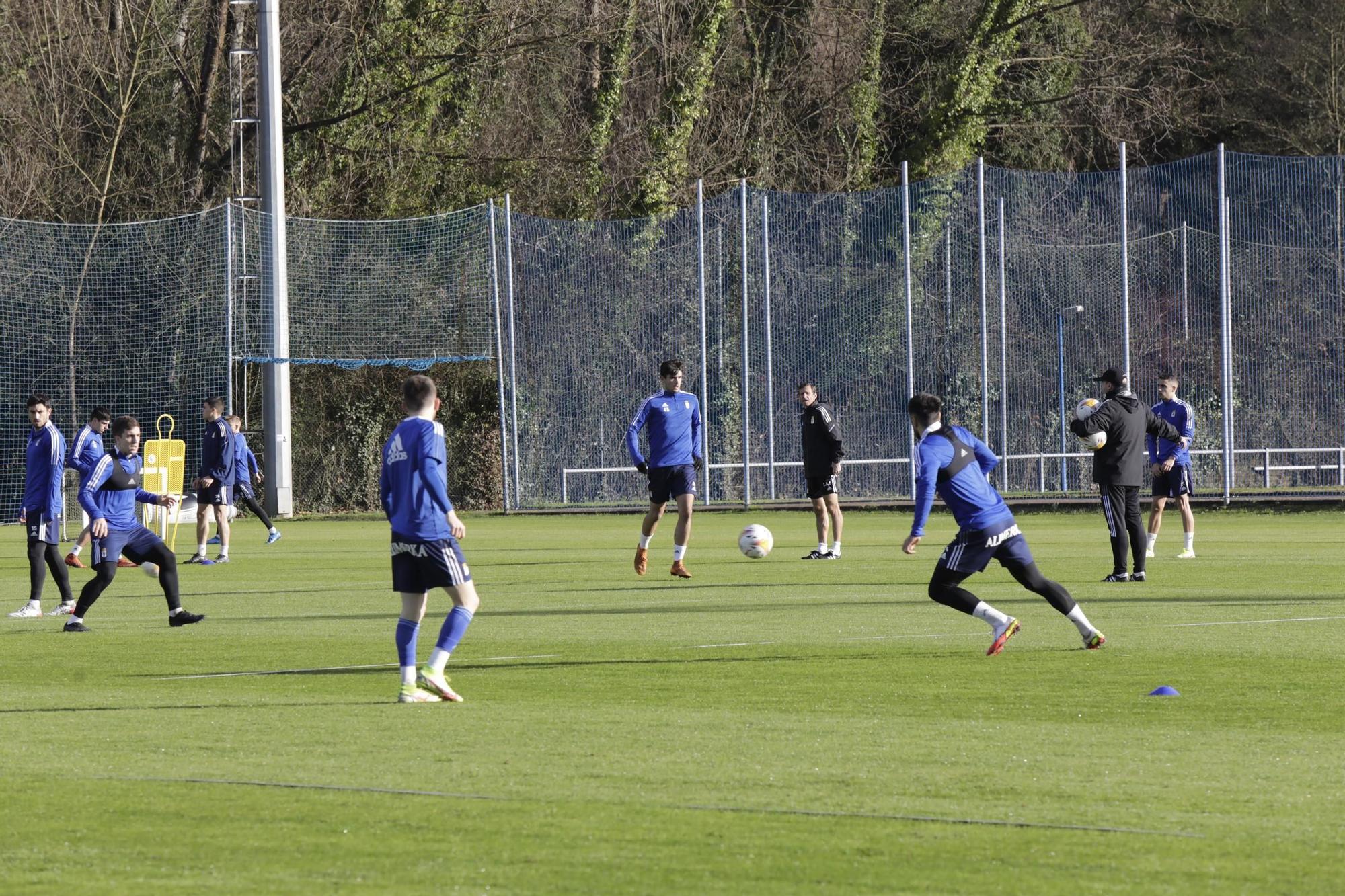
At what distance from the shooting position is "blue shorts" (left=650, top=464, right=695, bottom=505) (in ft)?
68.2

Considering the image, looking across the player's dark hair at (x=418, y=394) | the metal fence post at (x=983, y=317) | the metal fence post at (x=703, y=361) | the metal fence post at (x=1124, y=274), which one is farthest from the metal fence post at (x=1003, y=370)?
the player's dark hair at (x=418, y=394)

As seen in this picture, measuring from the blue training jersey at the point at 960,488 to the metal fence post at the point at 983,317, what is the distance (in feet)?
71.5

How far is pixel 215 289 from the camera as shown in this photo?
124 feet

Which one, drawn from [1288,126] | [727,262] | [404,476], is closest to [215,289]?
[727,262]

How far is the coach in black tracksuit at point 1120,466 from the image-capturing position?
1875cm

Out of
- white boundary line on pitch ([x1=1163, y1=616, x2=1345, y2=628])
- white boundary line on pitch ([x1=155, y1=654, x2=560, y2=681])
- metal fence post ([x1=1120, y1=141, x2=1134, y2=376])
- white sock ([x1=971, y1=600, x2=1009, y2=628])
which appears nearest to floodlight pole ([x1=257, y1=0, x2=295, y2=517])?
metal fence post ([x1=1120, y1=141, x2=1134, y2=376])

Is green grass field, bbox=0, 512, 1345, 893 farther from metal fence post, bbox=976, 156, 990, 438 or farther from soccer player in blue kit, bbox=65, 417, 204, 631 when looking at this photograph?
metal fence post, bbox=976, 156, 990, 438

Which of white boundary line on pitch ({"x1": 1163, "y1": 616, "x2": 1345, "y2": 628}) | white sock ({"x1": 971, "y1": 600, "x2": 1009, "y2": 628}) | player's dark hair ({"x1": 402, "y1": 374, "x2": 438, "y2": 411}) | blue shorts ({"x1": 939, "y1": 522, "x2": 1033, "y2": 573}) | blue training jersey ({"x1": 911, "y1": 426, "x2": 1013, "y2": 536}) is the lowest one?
white boundary line on pitch ({"x1": 1163, "y1": 616, "x2": 1345, "y2": 628})

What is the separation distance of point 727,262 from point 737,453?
370 cm

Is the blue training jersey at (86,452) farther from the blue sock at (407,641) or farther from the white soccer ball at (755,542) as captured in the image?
the white soccer ball at (755,542)

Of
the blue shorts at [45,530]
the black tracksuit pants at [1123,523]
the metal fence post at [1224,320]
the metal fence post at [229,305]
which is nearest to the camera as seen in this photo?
the blue shorts at [45,530]

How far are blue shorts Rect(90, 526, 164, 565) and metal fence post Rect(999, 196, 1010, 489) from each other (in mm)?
21013

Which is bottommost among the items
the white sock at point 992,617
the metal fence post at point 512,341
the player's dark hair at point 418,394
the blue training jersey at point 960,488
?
the white sock at point 992,617

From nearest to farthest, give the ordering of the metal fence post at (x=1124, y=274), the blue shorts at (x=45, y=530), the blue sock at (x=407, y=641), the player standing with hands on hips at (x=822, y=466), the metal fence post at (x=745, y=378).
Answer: the blue sock at (x=407, y=641), the blue shorts at (x=45, y=530), the player standing with hands on hips at (x=822, y=466), the metal fence post at (x=1124, y=274), the metal fence post at (x=745, y=378)
